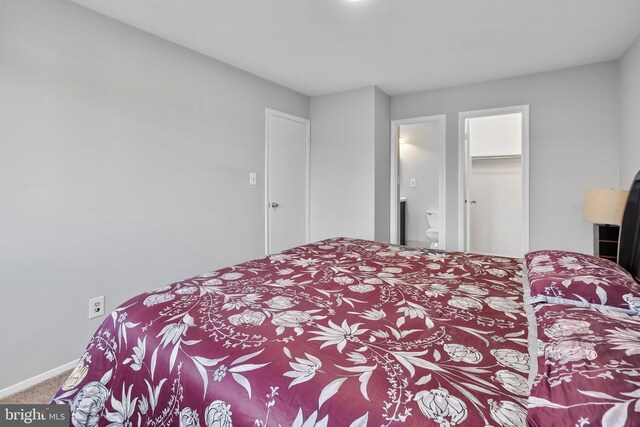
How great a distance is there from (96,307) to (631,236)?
3462 millimetres

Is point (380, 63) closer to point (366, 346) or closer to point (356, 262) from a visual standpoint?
point (356, 262)

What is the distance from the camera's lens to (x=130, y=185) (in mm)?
2395

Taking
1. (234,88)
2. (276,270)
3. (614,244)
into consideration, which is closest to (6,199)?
(276,270)

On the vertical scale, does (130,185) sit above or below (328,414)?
above

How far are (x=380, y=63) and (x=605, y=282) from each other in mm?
2623

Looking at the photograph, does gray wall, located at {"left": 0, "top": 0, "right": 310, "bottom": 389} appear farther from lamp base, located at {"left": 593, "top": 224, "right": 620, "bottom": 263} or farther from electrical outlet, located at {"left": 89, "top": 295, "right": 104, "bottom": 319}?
lamp base, located at {"left": 593, "top": 224, "right": 620, "bottom": 263}

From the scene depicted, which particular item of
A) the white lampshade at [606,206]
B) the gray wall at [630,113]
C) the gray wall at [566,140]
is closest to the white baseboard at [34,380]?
the white lampshade at [606,206]

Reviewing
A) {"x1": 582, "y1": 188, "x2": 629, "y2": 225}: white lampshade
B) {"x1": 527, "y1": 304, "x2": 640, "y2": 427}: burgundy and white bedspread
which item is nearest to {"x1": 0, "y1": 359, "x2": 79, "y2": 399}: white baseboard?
{"x1": 527, "y1": 304, "x2": 640, "y2": 427}: burgundy and white bedspread

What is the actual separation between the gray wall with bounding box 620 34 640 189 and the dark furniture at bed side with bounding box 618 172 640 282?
0.85m

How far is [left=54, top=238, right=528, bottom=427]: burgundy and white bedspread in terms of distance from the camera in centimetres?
65

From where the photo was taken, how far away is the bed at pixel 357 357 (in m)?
0.61

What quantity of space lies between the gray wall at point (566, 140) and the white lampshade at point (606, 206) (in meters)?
0.73

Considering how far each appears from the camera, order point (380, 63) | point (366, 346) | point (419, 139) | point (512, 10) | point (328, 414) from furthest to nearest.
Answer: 1. point (419, 139)
2. point (380, 63)
3. point (512, 10)
4. point (366, 346)
5. point (328, 414)

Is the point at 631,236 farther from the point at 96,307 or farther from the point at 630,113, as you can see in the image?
the point at 96,307
